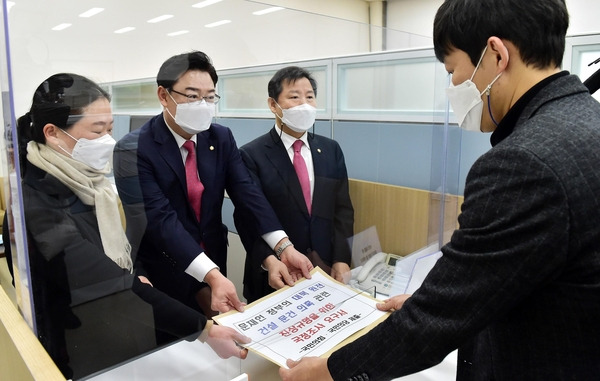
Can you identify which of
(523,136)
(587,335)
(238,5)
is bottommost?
(587,335)

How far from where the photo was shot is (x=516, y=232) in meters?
0.55

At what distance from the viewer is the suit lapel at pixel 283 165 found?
4.28ft

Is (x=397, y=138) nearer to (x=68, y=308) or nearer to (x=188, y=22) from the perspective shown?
(x=188, y=22)

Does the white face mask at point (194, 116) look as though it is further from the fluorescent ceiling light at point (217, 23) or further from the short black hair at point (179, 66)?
the fluorescent ceiling light at point (217, 23)

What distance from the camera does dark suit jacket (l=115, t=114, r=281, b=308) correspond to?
0.97 m

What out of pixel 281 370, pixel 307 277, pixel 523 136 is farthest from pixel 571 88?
pixel 307 277

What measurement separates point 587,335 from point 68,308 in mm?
885

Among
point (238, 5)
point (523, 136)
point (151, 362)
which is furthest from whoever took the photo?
point (238, 5)

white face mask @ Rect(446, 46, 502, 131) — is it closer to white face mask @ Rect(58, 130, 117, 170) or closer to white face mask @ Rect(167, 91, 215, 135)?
white face mask @ Rect(167, 91, 215, 135)

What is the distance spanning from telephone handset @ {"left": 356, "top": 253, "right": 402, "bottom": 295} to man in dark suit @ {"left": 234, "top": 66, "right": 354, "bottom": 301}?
7cm

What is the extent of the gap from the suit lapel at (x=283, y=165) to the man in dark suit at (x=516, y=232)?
0.63 metres

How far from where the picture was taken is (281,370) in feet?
2.95

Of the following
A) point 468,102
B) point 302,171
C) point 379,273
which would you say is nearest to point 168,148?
point 302,171

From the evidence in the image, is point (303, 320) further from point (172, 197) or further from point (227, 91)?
point (227, 91)
